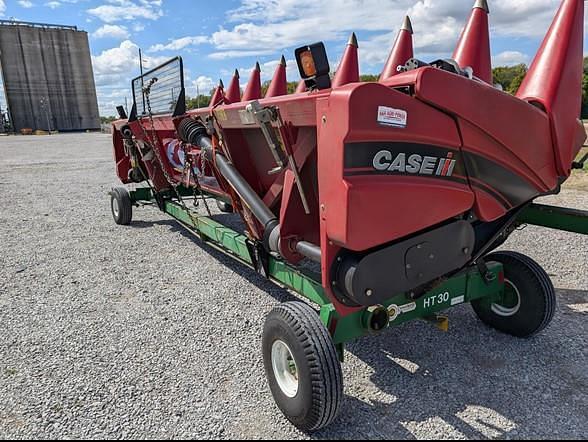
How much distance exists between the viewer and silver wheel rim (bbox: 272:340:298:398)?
2.46 m

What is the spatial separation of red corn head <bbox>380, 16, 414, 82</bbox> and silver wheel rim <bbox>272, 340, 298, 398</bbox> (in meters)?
2.48

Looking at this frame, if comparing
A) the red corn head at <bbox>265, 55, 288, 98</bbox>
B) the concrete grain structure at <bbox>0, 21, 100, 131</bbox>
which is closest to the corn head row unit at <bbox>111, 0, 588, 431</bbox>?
the red corn head at <bbox>265, 55, 288, 98</bbox>

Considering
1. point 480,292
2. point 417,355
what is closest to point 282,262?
point 417,355

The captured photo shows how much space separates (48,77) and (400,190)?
75376 millimetres

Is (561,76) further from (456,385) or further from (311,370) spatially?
(311,370)

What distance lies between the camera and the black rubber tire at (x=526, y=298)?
2.99m

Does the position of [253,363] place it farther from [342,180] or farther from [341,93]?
[341,93]

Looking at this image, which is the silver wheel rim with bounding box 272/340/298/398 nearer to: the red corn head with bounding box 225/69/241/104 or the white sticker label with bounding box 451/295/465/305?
the white sticker label with bounding box 451/295/465/305

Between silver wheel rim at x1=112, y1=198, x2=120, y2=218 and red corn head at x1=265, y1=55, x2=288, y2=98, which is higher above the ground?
red corn head at x1=265, y1=55, x2=288, y2=98

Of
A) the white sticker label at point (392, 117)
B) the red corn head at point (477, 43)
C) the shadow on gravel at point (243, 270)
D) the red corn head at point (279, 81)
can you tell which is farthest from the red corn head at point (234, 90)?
the white sticker label at point (392, 117)

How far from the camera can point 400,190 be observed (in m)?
2.09

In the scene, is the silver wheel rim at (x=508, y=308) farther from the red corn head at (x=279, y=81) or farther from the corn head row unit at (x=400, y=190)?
the red corn head at (x=279, y=81)

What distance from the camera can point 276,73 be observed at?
5797 mm

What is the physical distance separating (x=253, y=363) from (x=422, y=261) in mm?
1321
